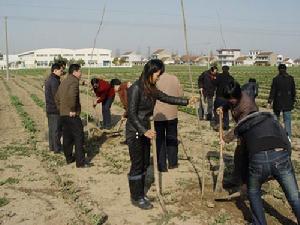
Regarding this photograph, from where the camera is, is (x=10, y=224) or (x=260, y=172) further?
(x=10, y=224)

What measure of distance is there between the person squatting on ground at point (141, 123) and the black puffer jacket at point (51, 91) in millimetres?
3830

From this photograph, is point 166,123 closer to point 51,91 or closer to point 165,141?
point 165,141

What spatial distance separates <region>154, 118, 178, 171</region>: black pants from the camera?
752cm

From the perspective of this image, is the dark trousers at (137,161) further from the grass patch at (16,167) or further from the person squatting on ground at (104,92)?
the person squatting on ground at (104,92)

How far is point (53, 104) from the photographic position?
920 cm

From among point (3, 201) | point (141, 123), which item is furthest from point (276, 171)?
point (3, 201)

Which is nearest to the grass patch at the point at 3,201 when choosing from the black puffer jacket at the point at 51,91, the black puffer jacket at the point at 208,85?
the black puffer jacket at the point at 51,91

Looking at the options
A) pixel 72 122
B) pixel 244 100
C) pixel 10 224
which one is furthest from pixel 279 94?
pixel 10 224

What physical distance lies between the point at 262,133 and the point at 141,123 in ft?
5.73

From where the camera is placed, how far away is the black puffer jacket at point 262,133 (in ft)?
14.1

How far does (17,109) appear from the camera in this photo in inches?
695

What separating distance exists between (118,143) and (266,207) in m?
5.00

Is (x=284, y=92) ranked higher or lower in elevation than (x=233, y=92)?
lower

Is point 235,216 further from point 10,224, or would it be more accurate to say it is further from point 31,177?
point 31,177
